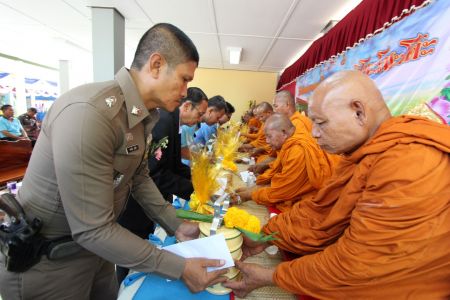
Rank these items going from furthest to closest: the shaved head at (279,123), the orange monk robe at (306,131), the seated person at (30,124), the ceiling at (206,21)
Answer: the seated person at (30,124) → the ceiling at (206,21) → the shaved head at (279,123) → the orange monk robe at (306,131)

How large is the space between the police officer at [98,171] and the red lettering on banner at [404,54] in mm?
1658

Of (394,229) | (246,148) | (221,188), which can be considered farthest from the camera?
(246,148)

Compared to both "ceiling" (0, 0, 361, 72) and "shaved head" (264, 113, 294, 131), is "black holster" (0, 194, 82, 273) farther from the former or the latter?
"ceiling" (0, 0, 361, 72)

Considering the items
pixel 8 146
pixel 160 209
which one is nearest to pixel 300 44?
pixel 160 209

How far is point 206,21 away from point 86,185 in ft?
12.7

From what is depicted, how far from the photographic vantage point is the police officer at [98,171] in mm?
720

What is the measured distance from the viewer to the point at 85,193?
724mm

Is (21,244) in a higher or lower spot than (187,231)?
higher

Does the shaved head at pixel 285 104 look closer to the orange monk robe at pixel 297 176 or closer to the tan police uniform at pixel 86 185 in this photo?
→ the orange monk robe at pixel 297 176

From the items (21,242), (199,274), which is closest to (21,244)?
(21,242)

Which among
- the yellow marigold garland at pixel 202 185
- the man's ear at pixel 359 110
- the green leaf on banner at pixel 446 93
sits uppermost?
the green leaf on banner at pixel 446 93

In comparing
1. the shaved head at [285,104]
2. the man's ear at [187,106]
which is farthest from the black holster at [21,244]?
the shaved head at [285,104]

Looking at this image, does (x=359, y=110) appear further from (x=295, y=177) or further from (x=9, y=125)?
(x=9, y=125)

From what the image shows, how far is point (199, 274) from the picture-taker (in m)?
0.85
